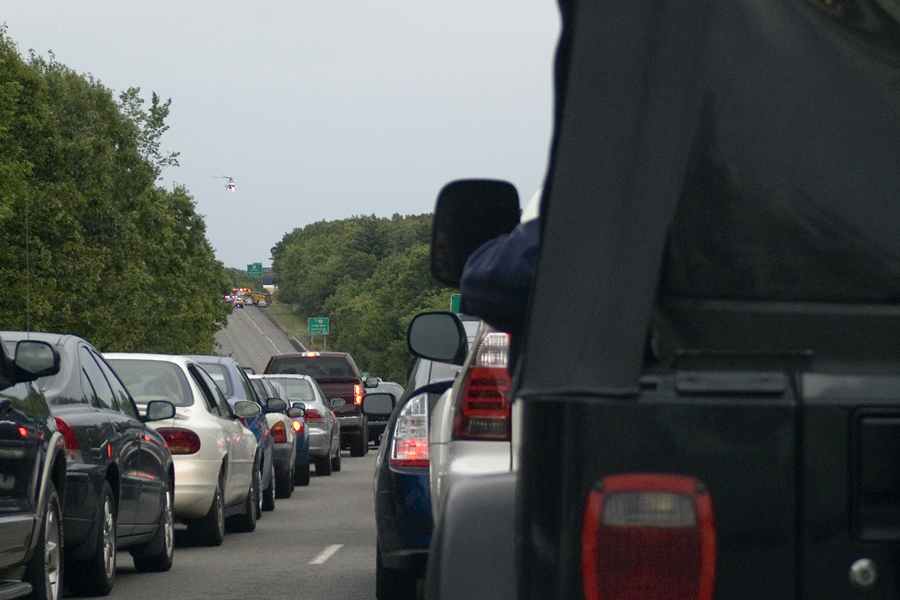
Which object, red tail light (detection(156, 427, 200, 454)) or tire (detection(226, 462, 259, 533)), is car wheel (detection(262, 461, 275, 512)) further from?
red tail light (detection(156, 427, 200, 454))

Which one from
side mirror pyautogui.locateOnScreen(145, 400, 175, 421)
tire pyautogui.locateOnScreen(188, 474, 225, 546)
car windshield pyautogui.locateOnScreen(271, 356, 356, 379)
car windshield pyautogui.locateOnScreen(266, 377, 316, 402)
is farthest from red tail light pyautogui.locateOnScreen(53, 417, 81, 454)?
car windshield pyautogui.locateOnScreen(271, 356, 356, 379)

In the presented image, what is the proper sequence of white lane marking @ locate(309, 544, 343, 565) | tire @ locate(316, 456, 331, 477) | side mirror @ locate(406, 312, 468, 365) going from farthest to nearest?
tire @ locate(316, 456, 331, 477) → white lane marking @ locate(309, 544, 343, 565) → side mirror @ locate(406, 312, 468, 365)

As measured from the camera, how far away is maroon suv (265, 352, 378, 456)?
35562mm

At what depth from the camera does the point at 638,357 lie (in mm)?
2375

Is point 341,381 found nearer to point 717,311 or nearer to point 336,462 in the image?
point 336,462

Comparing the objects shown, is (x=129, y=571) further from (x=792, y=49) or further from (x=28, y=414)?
(x=792, y=49)

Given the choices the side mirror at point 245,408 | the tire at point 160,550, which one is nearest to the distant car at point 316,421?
the side mirror at point 245,408

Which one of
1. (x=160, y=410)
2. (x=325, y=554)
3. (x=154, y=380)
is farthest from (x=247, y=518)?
(x=160, y=410)

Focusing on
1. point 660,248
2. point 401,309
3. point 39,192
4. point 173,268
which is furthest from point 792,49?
point 401,309

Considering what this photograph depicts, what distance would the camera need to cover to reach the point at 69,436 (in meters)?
9.31

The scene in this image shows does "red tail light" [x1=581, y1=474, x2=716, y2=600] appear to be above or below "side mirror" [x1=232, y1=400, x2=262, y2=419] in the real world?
above

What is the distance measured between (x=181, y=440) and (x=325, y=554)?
4.87ft

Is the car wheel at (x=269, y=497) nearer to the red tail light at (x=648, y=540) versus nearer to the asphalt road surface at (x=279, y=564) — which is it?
the asphalt road surface at (x=279, y=564)

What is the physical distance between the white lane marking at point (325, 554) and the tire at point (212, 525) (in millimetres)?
927
